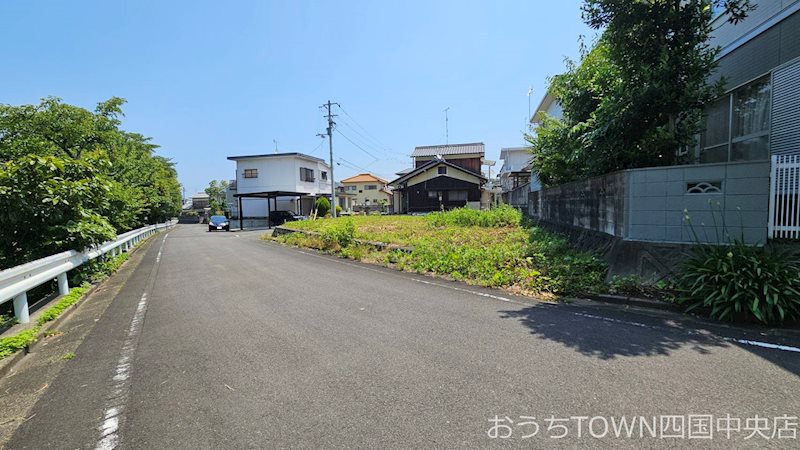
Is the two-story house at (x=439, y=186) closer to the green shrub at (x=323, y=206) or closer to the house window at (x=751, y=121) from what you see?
the green shrub at (x=323, y=206)

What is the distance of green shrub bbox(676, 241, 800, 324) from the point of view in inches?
169

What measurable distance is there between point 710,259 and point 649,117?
321cm

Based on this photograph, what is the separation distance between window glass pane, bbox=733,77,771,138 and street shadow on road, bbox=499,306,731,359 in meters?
5.25

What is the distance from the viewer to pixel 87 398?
2992 mm

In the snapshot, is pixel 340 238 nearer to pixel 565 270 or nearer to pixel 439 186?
pixel 565 270

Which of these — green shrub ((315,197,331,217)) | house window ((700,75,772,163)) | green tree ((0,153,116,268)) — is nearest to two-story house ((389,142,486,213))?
green shrub ((315,197,331,217))

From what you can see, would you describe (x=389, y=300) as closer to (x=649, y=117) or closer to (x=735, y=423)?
(x=735, y=423)

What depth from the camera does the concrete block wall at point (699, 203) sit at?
5191 mm

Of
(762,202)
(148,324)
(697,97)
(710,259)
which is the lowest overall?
(148,324)

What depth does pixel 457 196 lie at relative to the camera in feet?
111


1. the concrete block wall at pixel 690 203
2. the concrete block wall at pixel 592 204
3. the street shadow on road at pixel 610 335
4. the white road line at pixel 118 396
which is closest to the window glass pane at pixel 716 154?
the concrete block wall at pixel 592 204

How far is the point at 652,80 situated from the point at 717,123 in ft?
10.9

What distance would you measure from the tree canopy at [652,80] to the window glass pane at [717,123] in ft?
5.03

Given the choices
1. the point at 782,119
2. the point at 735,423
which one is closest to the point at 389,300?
the point at 735,423
